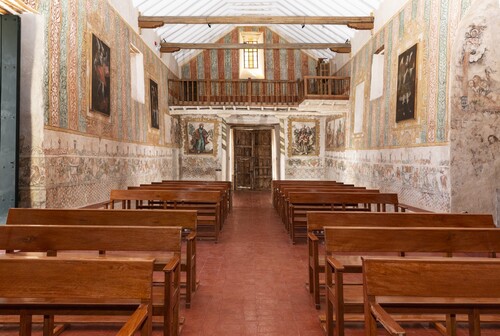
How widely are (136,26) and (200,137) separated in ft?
26.8

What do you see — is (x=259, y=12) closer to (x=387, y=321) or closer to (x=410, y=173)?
(x=410, y=173)

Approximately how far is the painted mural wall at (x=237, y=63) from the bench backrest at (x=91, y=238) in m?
18.2

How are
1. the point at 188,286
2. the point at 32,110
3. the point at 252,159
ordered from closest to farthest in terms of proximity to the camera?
the point at 188,286 → the point at 32,110 → the point at 252,159

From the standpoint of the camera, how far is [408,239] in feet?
12.5

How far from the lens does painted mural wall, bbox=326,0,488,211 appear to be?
8.42 m

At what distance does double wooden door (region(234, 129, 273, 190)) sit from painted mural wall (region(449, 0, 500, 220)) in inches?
594

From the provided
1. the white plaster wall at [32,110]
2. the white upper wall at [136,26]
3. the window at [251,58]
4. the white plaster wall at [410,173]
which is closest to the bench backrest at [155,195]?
the white plaster wall at [32,110]

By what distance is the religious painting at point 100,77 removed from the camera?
9773 mm

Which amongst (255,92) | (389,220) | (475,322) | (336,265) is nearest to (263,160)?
(255,92)

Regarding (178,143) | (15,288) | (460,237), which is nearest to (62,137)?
(15,288)

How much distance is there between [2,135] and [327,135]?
16133mm

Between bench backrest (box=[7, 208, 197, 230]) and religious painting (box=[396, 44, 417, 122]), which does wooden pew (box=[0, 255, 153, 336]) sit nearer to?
bench backrest (box=[7, 208, 197, 230])

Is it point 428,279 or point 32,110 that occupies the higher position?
point 32,110

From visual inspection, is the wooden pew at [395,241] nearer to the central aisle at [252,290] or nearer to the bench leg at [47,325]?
the central aisle at [252,290]
